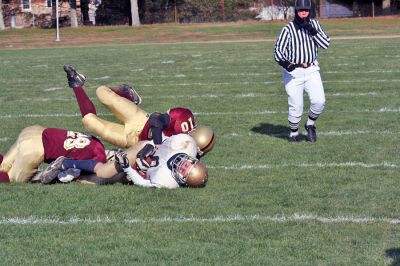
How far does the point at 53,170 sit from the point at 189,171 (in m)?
1.22

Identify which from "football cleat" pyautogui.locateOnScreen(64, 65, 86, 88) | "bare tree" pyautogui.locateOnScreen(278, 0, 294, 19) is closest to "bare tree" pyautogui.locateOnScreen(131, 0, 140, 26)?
"bare tree" pyautogui.locateOnScreen(278, 0, 294, 19)

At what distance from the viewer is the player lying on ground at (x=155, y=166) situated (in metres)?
7.21

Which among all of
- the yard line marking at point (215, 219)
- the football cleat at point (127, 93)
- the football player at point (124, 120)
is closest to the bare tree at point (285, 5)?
the football cleat at point (127, 93)

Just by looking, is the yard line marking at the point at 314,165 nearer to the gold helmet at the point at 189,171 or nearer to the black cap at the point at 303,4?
the gold helmet at the point at 189,171

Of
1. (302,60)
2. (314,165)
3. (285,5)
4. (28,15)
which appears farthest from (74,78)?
(28,15)

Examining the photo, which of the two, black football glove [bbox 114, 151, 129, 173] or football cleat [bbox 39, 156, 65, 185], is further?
football cleat [bbox 39, 156, 65, 185]

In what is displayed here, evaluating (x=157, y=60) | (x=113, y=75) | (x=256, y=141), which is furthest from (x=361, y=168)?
(x=157, y=60)

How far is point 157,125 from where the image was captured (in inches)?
295

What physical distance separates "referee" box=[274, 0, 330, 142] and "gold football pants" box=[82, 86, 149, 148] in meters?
2.27

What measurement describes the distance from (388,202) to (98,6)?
48589 mm

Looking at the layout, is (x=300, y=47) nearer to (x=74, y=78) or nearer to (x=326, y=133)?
(x=326, y=133)

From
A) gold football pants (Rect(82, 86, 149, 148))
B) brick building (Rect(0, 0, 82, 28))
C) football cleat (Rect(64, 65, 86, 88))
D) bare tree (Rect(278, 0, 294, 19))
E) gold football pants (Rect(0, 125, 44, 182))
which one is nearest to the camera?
gold football pants (Rect(0, 125, 44, 182))

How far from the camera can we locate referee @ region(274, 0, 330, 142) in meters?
9.77

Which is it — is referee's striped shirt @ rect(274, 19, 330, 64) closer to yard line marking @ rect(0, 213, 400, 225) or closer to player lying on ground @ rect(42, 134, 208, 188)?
player lying on ground @ rect(42, 134, 208, 188)
